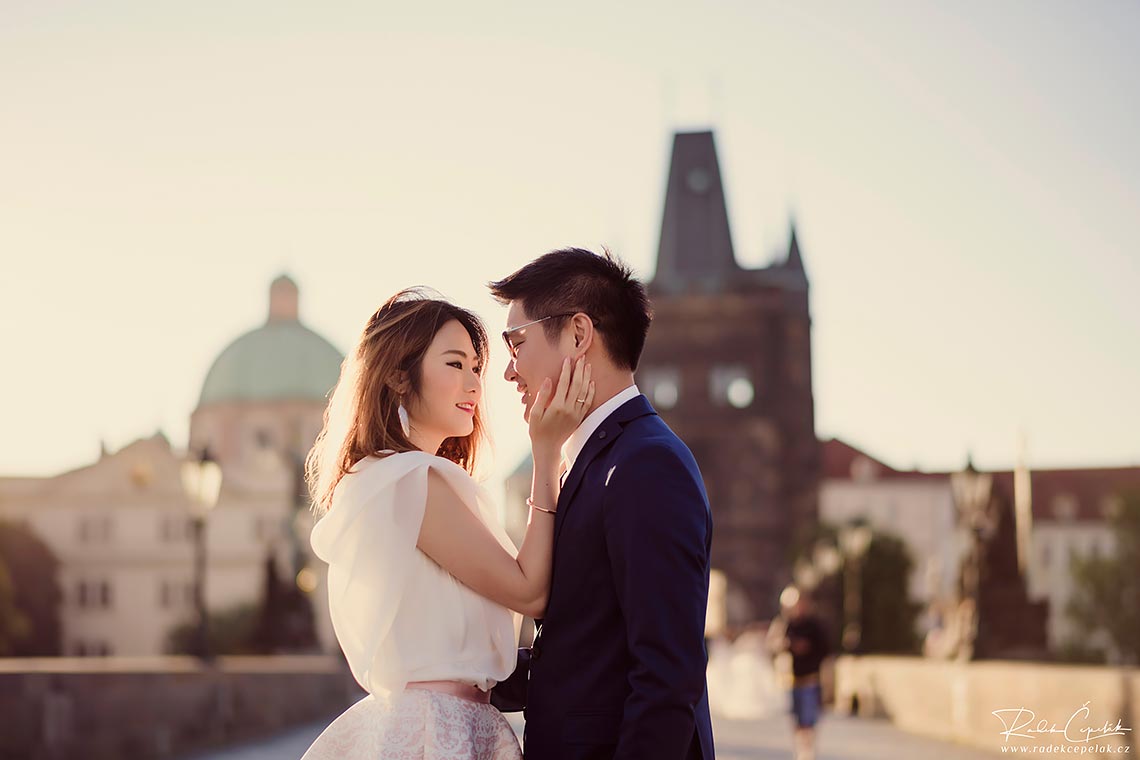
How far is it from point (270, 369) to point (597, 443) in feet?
315

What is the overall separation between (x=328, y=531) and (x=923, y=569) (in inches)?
3797

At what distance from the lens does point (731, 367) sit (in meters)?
77.4

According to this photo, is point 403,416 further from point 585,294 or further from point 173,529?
point 173,529

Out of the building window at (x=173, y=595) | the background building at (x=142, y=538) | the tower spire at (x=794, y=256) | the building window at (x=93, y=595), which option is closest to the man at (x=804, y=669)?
the background building at (x=142, y=538)

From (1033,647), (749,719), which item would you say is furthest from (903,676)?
(1033,647)

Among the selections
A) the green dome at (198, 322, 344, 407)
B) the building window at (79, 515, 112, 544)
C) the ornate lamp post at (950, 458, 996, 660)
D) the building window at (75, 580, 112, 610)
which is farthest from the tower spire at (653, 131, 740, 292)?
the ornate lamp post at (950, 458, 996, 660)

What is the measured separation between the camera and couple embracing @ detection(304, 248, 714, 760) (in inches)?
137

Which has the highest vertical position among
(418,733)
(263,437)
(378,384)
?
(263,437)

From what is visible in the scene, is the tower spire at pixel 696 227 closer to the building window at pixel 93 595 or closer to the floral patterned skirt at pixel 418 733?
the building window at pixel 93 595

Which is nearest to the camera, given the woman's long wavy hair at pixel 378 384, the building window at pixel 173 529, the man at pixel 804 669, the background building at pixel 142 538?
the woman's long wavy hair at pixel 378 384

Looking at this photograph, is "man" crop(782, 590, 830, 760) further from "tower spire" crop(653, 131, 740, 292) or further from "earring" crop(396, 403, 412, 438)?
"tower spire" crop(653, 131, 740, 292)

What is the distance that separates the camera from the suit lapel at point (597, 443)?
3779 millimetres

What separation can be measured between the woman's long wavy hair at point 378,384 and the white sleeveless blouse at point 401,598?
0.59ft

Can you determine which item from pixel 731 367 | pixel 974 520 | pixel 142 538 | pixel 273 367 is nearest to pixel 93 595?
pixel 142 538
